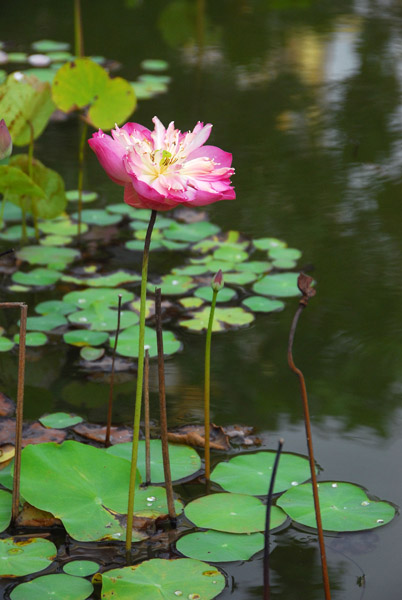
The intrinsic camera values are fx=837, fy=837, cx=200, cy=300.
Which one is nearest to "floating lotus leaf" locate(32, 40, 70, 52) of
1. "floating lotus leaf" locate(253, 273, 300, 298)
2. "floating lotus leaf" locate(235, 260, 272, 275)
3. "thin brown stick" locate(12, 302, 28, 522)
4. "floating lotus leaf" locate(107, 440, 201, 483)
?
"floating lotus leaf" locate(235, 260, 272, 275)

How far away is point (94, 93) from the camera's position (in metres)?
2.11

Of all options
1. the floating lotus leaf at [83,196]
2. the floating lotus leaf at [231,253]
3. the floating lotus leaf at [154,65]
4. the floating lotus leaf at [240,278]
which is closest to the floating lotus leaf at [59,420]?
the floating lotus leaf at [240,278]

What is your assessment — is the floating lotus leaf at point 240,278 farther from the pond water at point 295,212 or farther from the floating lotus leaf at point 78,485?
the floating lotus leaf at point 78,485

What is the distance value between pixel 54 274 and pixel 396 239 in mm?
830

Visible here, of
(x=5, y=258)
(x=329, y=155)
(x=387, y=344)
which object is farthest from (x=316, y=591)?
(x=329, y=155)

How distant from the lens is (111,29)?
4082 mm

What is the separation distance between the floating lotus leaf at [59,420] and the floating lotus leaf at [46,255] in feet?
2.32

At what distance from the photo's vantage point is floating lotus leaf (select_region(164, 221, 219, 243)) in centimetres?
214

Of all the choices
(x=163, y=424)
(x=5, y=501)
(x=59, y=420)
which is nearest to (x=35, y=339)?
(x=59, y=420)

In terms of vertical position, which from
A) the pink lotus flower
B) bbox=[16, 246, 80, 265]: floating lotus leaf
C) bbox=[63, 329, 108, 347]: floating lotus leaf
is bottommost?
bbox=[16, 246, 80, 265]: floating lotus leaf

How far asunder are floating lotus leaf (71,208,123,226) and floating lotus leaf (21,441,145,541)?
116cm

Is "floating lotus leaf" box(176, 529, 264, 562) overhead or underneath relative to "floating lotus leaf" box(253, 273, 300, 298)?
overhead

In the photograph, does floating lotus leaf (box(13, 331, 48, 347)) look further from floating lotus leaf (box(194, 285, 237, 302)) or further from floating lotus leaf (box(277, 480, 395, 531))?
floating lotus leaf (box(277, 480, 395, 531))

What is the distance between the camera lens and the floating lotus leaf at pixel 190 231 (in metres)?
2.14
